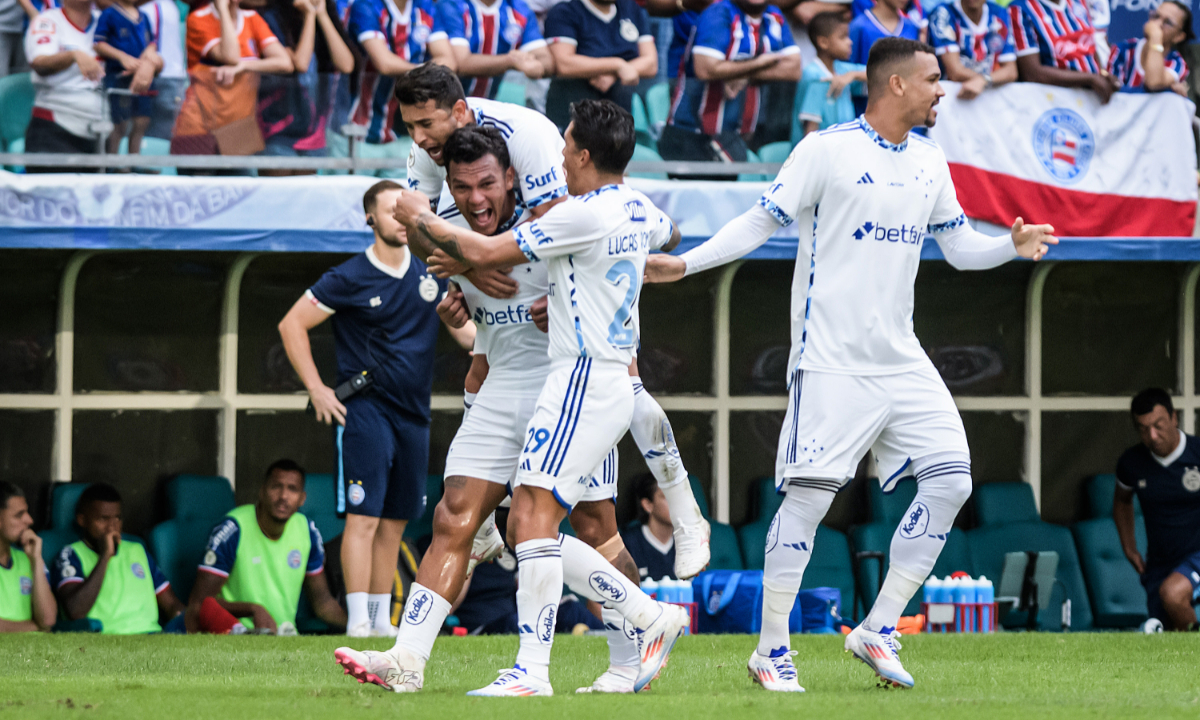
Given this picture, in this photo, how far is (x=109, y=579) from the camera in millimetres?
9234

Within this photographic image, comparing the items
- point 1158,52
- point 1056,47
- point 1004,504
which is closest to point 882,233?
point 1056,47

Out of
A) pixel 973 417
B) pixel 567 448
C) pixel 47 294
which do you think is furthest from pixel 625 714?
pixel 973 417

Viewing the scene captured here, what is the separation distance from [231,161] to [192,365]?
187 centimetres

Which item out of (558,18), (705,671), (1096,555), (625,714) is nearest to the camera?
(625,714)

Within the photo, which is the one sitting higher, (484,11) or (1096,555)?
(484,11)

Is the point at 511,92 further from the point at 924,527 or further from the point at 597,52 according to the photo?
the point at 924,527

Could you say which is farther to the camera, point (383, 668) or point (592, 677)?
point (592, 677)

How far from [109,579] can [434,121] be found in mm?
4681

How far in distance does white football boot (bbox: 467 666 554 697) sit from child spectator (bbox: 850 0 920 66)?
6.62m

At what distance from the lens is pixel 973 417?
11.9 meters

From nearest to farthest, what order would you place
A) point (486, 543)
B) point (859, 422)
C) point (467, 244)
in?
point (467, 244), point (859, 422), point (486, 543)

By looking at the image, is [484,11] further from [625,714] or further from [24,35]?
[625,714]

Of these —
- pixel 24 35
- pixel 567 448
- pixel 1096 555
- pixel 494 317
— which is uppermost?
pixel 24 35

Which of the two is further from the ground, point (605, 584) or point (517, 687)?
point (605, 584)
